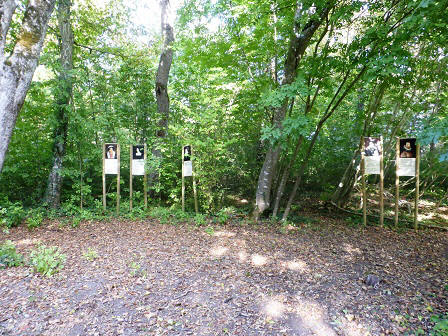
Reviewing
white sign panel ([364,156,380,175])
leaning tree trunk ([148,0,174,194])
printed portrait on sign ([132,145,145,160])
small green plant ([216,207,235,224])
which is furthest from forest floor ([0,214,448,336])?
leaning tree trunk ([148,0,174,194])

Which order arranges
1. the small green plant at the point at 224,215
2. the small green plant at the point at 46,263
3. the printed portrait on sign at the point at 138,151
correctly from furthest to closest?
the printed portrait on sign at the point at 138,151, the small green plant at the point at 224,215, the small green plant at the point at 46,263

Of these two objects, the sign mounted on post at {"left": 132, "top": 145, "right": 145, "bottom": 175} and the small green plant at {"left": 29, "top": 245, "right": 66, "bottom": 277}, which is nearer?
the small green plant at {"left": 29, "top": 245, "right": 66, "bottom": 277}

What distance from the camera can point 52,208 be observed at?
6688 millimetres

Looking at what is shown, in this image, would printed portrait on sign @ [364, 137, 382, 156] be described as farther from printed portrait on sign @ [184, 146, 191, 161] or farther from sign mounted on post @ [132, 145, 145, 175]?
sign mounted on post @ [132, 145, 145, 175]

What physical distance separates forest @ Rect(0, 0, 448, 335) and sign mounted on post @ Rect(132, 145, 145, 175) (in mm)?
393

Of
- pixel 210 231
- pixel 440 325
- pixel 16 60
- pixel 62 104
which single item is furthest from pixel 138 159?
pixel 440 325

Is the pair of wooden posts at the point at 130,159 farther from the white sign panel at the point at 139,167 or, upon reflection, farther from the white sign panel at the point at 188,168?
the white sign panel at the point at 188,168

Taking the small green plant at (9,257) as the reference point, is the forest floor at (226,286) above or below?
below

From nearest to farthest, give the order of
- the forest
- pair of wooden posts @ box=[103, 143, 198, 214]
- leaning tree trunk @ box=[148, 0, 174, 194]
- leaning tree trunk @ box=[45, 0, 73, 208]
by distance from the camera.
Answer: the forest
leaning tree trunk @ box=[45, 0, 73, 208]
pair of wooden posts @ box=[103, 143, 198, 214]
leaning tree trunk @ box=[148, 0, 174, 194]

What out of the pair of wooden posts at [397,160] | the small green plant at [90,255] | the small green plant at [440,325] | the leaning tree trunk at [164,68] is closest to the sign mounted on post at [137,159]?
the leaning tree trunk at [164,68]

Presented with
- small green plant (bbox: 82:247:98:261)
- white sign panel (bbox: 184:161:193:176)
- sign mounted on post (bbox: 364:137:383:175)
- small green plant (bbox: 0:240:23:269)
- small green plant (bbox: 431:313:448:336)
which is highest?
sign mounted on post (bbox: 364:137:383:175)

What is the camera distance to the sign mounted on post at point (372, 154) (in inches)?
229

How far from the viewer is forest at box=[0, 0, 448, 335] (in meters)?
2.92

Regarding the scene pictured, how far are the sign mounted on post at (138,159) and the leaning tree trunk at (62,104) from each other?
1911mm
